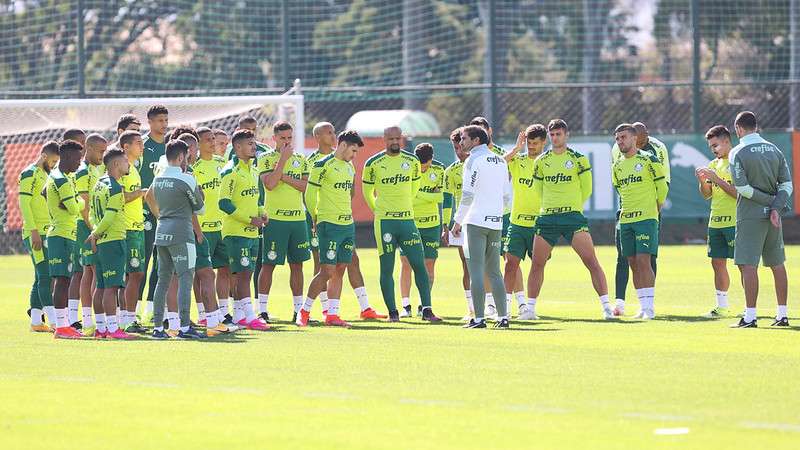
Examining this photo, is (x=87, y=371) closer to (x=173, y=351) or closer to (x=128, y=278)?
(x=173, y=351)

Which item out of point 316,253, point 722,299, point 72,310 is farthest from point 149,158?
point 722,299

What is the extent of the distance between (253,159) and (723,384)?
6992 millimetres

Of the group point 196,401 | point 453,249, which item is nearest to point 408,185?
point 196,401

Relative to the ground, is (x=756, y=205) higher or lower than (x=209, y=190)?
lower

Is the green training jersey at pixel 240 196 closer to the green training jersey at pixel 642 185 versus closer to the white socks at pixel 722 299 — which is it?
the green training jersey at pixel 642 185

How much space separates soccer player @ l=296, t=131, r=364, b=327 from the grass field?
0.39m

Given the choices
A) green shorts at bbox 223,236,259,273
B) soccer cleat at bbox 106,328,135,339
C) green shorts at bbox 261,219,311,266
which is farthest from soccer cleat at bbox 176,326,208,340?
green shorts at bbox 261,219,311,266

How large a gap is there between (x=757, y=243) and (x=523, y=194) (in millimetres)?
3183

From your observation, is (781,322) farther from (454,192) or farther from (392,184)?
(454,192)

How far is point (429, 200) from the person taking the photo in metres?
17.8

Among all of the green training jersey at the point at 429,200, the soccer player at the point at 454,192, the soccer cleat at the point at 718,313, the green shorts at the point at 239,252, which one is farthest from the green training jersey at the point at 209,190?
the soccer cleat at the point at 718,313

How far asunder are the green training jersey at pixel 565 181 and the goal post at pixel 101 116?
6534 millimetres

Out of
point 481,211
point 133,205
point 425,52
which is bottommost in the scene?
point 481,211

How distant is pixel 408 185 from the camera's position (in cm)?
1673
